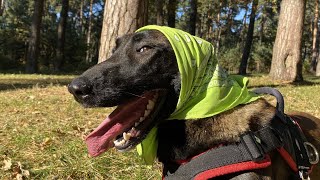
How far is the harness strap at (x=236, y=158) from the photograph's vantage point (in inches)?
90.2

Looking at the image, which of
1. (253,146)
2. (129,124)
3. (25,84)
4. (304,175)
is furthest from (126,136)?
(25,84)

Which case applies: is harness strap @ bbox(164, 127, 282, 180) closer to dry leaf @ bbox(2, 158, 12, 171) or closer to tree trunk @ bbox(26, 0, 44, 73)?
dry leaf @ bbox(2, 158, 12, 171)

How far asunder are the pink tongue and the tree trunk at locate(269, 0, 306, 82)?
33.5ft

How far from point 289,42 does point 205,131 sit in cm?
1020

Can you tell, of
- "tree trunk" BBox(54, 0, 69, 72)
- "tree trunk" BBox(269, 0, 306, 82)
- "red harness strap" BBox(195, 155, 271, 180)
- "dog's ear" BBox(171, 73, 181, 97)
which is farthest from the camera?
"tree trunk" BBox(54, 0, 69, 72)

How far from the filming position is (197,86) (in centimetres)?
254

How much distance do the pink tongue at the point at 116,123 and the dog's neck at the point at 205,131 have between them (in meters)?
0.21

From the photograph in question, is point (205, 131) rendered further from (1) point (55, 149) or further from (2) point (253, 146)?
(1) point (55, 149)

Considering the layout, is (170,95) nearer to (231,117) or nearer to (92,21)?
(231,117)

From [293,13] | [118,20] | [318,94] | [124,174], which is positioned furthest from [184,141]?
[293,13]

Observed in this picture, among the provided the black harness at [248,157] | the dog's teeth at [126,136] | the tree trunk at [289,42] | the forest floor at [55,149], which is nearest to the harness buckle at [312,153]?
the black harness at [248,157]

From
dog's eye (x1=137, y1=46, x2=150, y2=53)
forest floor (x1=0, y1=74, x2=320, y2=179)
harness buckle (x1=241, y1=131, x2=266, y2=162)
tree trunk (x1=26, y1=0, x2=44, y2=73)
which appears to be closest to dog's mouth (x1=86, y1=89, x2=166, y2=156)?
dog's eye (x1=137, y1=46, x2=150, y2=53)

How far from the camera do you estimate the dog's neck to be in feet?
8.01

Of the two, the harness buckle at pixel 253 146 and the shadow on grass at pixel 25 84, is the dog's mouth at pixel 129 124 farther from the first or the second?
the shadow on grass at pixel 25 84
